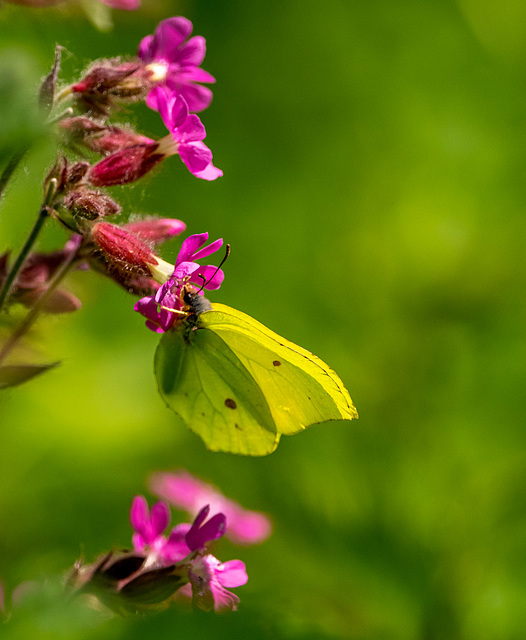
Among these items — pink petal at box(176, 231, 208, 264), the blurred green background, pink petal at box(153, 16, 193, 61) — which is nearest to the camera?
pink petal at box(176, 231, 208, 264)

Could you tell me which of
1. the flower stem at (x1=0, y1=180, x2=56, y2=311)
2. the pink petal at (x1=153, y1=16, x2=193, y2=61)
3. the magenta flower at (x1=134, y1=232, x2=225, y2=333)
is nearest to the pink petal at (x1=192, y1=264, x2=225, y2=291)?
the magenta flower at (x1=134, y1=232, x2=225, y2=333)

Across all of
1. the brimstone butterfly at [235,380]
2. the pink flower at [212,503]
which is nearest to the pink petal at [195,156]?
the brimstone butterfly at [235,380]

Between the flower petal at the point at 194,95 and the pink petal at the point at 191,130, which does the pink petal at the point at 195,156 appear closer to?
the pink petal at the point at 191,130

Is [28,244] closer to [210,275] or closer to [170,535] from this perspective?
[210,275]

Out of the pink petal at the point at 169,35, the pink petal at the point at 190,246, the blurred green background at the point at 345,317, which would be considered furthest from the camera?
A: the blurred green background at the point at 345,317

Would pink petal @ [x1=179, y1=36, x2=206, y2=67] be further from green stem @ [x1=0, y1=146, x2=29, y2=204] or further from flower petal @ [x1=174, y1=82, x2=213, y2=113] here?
green stem @ [x1=0, y1=146, x2=29, y2=204]

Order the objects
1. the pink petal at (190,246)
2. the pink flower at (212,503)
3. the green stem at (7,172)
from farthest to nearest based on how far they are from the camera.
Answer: the pink flower at (212,503)
the pink petal at (190,246)
the green stem at (7,172)

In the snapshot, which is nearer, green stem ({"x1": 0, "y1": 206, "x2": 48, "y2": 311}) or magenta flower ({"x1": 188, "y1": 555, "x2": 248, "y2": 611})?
green stem ({"x1": 0, "y1": 206, "x2": 48, "y2": 311})

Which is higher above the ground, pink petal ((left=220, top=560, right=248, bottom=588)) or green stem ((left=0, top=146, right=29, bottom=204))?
green stem ((left=0, top=146, right=29, bottom=204))

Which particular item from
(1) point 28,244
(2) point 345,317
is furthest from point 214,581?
(2) point 345,317
